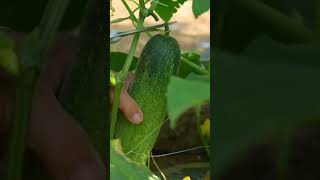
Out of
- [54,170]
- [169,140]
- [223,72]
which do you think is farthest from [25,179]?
[169,140]

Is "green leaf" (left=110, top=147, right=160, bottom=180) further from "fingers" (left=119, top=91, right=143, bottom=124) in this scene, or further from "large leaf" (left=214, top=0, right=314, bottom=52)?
"large leaf" (left=214, top=0, right=314, bottom=52)

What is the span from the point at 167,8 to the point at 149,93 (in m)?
0.13

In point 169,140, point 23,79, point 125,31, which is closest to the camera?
point 23,79

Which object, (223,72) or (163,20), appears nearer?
(223,72)

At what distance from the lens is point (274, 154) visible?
2.02 ft

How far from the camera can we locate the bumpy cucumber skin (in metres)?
0.74

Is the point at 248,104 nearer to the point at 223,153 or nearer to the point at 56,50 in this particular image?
the point at 223,153

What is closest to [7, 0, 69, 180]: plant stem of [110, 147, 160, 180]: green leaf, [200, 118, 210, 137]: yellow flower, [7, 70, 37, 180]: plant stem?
[7, 70, 37, 180]: plant stem

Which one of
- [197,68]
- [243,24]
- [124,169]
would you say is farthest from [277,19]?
[124,169]

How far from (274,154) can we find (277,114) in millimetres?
46


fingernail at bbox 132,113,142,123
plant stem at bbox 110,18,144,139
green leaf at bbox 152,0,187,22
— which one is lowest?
fingernail at bbox 132,113,142,123

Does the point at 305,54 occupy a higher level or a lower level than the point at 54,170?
higher

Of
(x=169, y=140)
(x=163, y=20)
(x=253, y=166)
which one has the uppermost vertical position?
(x=163, y=20)

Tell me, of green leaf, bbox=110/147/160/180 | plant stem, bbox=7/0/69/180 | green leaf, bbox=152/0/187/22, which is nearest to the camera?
plant stem, bbox=7/0/69/180
